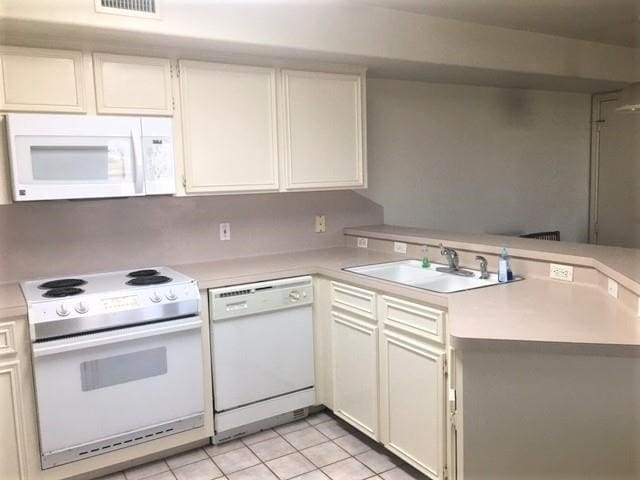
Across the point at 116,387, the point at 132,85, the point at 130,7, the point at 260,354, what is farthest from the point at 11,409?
the point at 130,7

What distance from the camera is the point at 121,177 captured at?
2.63 metres

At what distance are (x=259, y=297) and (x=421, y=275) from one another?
3.05ft

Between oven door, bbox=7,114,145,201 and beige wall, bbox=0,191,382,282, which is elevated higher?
oven door, bbox=7,114,145,201

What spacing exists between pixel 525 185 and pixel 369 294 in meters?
2.74

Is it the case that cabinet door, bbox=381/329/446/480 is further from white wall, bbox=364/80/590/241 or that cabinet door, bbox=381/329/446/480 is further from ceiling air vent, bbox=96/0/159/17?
ceiling air vent, bbox=96/0/159/17

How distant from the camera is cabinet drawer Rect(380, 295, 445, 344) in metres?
2.25

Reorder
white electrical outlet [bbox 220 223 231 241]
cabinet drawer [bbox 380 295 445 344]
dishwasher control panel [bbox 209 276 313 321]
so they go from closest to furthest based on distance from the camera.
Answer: cabinet drawer [bbox 380 295 445 344] → dishwasher control panel [bbox 209 276 313 321] → white electrical outlet [bbox 220 223 231 241]

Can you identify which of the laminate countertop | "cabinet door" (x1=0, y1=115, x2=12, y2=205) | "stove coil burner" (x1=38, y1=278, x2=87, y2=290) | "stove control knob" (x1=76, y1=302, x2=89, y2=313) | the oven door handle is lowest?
the oven door handle

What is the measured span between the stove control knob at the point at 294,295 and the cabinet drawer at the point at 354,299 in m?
0.20

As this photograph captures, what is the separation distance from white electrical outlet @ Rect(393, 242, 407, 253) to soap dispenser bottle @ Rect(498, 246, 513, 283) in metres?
0.80

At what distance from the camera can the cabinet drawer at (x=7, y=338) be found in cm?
227

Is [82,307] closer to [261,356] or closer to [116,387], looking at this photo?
[116,387]

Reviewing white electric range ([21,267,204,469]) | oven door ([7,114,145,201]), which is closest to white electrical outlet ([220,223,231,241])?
white electric range ([21,267,204,469])

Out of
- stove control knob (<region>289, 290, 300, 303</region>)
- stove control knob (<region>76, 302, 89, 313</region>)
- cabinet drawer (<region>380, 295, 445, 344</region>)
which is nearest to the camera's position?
cabinet drawer (<region>380, 295, 445, 344</region>)
